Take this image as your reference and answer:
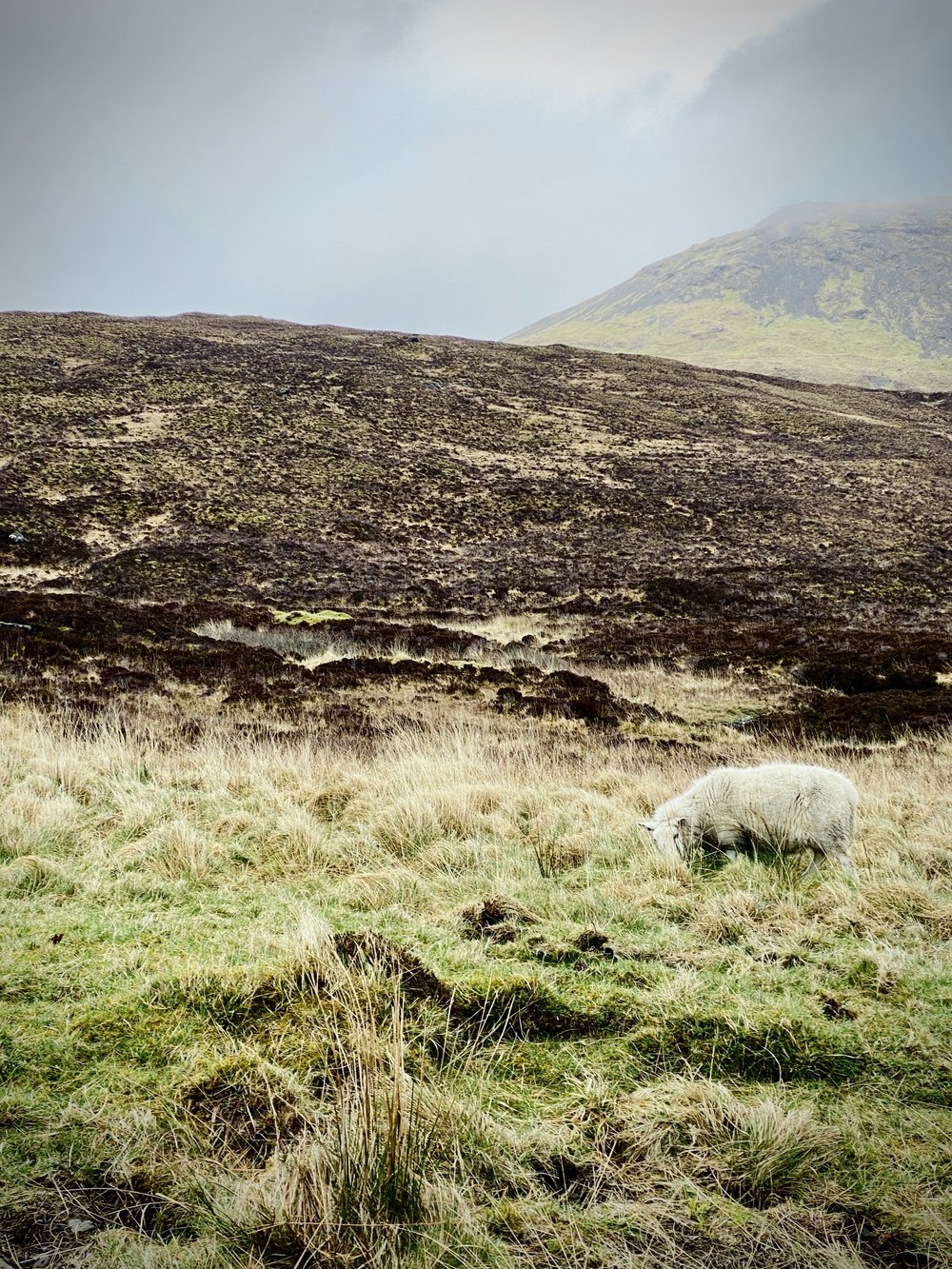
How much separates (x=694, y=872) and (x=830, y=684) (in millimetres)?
13248

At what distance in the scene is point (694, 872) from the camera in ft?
16.8

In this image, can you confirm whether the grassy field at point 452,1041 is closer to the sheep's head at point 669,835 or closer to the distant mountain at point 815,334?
the sheep's head at point 669,835

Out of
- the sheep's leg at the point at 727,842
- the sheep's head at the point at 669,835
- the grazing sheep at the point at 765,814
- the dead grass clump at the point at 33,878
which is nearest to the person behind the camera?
the dead grass clump at the point at 33,878

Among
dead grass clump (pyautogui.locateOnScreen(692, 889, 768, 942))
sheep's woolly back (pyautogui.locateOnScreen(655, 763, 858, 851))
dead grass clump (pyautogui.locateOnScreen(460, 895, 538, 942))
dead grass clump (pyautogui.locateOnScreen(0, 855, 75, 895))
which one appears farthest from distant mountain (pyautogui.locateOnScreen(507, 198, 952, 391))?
dead grass clump (pyautogui.locateOnScreen(0, 855, 75, 895))

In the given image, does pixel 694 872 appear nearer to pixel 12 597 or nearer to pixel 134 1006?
pixel 134 1006

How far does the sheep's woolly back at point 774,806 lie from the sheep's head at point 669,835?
51 mm

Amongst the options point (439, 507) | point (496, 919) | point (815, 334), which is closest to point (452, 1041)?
point (496, 919)

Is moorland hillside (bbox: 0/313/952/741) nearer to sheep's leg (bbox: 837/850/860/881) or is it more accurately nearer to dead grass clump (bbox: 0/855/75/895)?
dead grass clump (bbox: 0/855/75/895)

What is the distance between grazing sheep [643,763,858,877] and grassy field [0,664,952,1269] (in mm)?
234

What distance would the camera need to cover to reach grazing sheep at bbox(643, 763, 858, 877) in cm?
541

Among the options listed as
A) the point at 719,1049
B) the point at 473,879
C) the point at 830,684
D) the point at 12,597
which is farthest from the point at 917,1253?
the point at 12,597

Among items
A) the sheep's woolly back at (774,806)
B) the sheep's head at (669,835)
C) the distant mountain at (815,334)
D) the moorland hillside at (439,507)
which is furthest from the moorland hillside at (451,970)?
the distant mountain at (815,334)

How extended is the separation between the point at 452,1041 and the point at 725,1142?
109cm

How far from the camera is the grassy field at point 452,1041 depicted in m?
2.03
